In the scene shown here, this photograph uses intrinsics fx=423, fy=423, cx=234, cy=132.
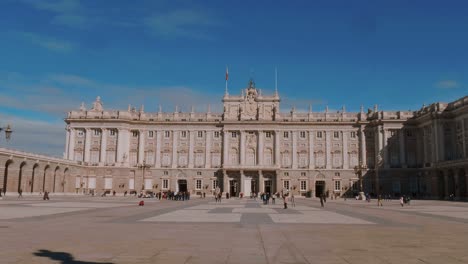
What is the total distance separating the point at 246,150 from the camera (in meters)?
89.1

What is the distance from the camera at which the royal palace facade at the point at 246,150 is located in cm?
8431

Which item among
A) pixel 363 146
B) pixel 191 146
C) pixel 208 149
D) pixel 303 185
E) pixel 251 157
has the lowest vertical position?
pixel 303 185

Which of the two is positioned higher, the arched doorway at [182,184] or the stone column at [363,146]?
the stone column at [363,146]

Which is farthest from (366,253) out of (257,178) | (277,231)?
(257,178)

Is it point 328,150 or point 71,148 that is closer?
point 328,150

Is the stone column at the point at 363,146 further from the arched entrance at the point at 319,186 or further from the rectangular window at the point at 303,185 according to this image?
the rectangular window at the point at 303,185

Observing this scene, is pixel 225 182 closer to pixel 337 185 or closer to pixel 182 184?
pixel 182 184

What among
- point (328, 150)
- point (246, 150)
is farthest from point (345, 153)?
point (246, 150)

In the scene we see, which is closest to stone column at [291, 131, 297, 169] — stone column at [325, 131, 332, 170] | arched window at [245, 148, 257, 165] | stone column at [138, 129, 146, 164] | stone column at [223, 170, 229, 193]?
stone column at [325, 131, 332, 170]

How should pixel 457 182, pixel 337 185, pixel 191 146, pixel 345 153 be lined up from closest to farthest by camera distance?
pixel 457 182
pixel 337 185
pixel 345 153
pixel 191 146

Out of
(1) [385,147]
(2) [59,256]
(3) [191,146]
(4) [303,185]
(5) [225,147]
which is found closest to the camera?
(2) [59,256]

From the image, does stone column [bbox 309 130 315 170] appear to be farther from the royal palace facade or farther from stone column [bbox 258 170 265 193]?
stone column [bbox 258 170 265 193]

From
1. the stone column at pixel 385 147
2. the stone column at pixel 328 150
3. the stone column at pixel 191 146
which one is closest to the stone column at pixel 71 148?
the stone column at pixel 191 146

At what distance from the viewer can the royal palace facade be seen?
277 feet
